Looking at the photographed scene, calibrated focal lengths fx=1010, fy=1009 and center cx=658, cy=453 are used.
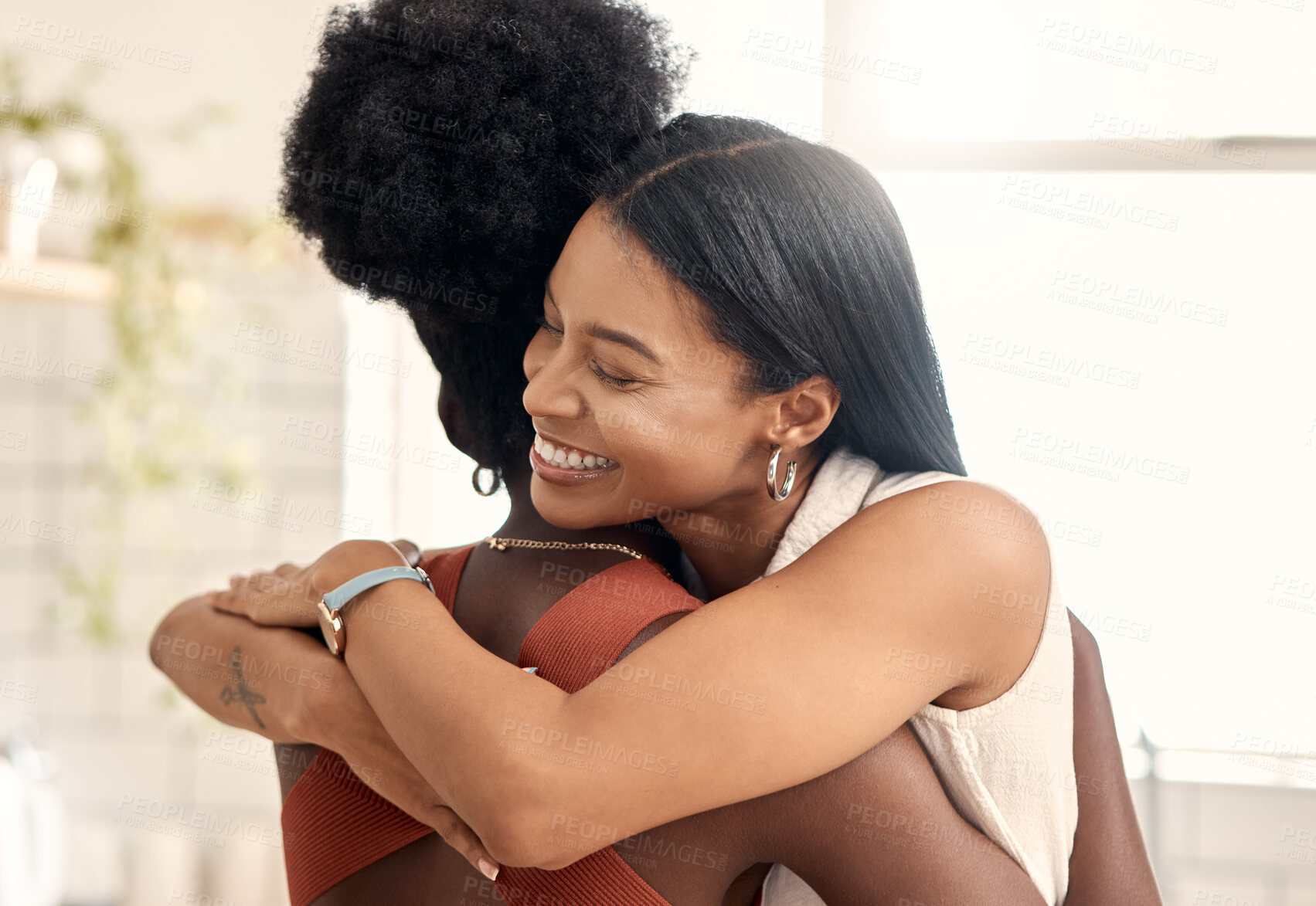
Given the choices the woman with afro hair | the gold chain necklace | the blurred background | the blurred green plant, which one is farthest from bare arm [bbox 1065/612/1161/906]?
the blurred green plant

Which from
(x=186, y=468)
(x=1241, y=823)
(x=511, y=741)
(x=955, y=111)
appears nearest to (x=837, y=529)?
(x=511, y=741)

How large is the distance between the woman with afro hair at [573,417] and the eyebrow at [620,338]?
20mm

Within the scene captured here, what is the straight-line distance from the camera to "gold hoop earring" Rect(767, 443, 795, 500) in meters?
0.91

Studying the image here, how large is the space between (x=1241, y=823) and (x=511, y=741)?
7.18ft

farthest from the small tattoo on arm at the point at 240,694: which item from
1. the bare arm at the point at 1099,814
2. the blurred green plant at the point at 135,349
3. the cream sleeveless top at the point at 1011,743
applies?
the blurred green plant at the point at 135,349

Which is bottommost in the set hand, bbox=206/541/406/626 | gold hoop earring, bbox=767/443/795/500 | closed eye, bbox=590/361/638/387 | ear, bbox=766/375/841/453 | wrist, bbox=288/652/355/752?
wrist, bbox=288/652/355/752

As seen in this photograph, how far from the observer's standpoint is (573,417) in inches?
34.2

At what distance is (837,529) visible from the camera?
0.81 m

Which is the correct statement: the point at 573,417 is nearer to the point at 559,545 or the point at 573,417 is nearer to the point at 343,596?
the point at 559,545

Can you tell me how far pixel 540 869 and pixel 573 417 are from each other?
36 centimetres

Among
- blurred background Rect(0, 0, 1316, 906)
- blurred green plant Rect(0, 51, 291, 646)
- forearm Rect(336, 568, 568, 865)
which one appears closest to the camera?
forearm Rect(336, 568, 568, 865)

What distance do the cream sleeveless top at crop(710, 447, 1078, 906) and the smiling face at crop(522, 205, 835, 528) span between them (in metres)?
0.10

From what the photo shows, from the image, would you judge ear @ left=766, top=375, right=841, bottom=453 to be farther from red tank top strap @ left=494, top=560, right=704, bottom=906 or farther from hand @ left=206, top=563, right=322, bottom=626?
hand @ left=206, top=563, right=322, bottom=626

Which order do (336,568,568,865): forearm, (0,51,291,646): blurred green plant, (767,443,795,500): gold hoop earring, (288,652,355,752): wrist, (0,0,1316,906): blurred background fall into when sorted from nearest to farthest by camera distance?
(336,568,568,865): forearm → (288,652,355,752): wrist → (767,443,795,500): gold hoop earring → (0,0,1316,906): blurred background → (0,51,291,646): blurred green plant
